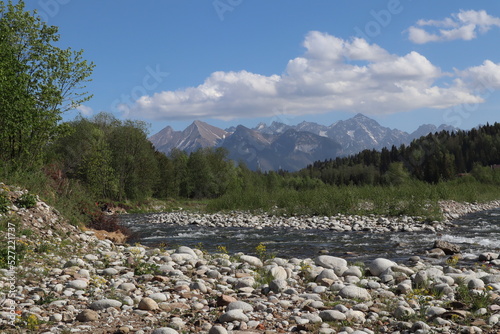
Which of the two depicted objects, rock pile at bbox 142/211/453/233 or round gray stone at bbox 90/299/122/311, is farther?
rock pile at bbox 142/211/453/233

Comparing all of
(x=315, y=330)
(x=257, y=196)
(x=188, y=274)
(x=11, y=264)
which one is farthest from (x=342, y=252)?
(x=257, y=196)

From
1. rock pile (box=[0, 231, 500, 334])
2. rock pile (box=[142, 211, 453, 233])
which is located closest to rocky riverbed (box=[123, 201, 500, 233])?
rock pile (box=[142, 211, 453, 233])

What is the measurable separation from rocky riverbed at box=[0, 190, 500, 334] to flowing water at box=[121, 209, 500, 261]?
3.21 meters

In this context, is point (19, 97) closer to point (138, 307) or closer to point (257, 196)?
point (138, 307)

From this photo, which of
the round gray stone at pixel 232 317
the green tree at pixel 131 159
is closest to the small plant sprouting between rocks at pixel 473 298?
the round gray stone at pixel 232 317

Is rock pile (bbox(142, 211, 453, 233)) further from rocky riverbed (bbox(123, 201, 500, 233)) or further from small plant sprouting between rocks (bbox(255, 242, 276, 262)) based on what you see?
small plant sprouting between rocks (bbox(255, 242, 276, 262))

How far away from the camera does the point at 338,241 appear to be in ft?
52.1

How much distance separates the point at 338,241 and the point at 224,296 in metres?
10.6

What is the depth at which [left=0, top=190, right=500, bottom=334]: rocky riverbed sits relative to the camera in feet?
16.6

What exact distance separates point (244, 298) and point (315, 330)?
1835mm

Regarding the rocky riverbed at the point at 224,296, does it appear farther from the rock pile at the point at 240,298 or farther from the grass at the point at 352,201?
the grass at the point at 352,201

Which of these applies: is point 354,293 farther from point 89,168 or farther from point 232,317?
point 89,168

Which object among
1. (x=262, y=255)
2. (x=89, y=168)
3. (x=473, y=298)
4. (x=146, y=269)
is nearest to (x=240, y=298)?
(x=146, y=269)

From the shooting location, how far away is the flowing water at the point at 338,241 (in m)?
13.1
